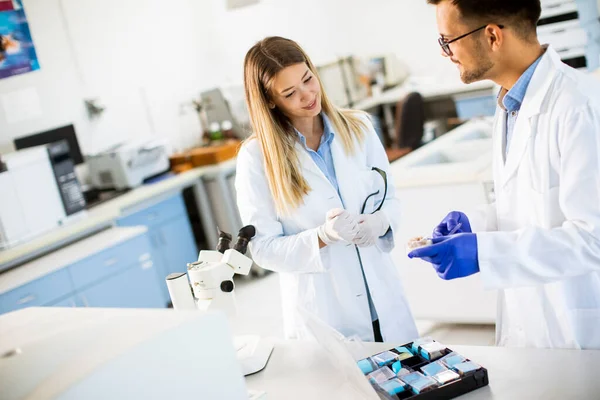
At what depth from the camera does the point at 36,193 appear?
3660 mm

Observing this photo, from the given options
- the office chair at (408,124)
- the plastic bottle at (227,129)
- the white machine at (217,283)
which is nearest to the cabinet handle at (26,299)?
the white machine at (217,283)

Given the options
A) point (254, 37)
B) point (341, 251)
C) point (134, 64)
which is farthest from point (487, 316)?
point (254, 37)

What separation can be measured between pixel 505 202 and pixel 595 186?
281 millimetres

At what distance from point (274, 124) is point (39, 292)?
2023 millimetres

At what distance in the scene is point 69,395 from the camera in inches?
35.1

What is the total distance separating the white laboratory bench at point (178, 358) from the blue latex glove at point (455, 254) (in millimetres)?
186

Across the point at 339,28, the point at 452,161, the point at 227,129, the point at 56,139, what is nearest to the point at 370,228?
the point at 452,161

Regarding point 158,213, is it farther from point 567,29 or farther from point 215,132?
point 567,29

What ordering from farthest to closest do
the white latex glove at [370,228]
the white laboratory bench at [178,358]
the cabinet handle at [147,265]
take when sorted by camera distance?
the cabinet handle at [147,265], the white latex glove at [370,228], the white laboratory bench at [178,358]

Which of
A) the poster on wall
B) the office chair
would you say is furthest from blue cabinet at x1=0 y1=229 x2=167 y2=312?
the office chair

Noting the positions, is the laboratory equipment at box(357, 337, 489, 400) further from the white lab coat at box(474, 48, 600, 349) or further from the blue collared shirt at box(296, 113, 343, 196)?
the blue collared shirt at box(296, 113, 343, 196)

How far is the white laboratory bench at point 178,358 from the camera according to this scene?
0.98 meters

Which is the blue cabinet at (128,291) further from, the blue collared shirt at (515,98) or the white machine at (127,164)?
the blue collared shirt at (515,98)

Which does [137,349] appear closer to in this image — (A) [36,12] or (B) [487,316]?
(B) [487,316]
